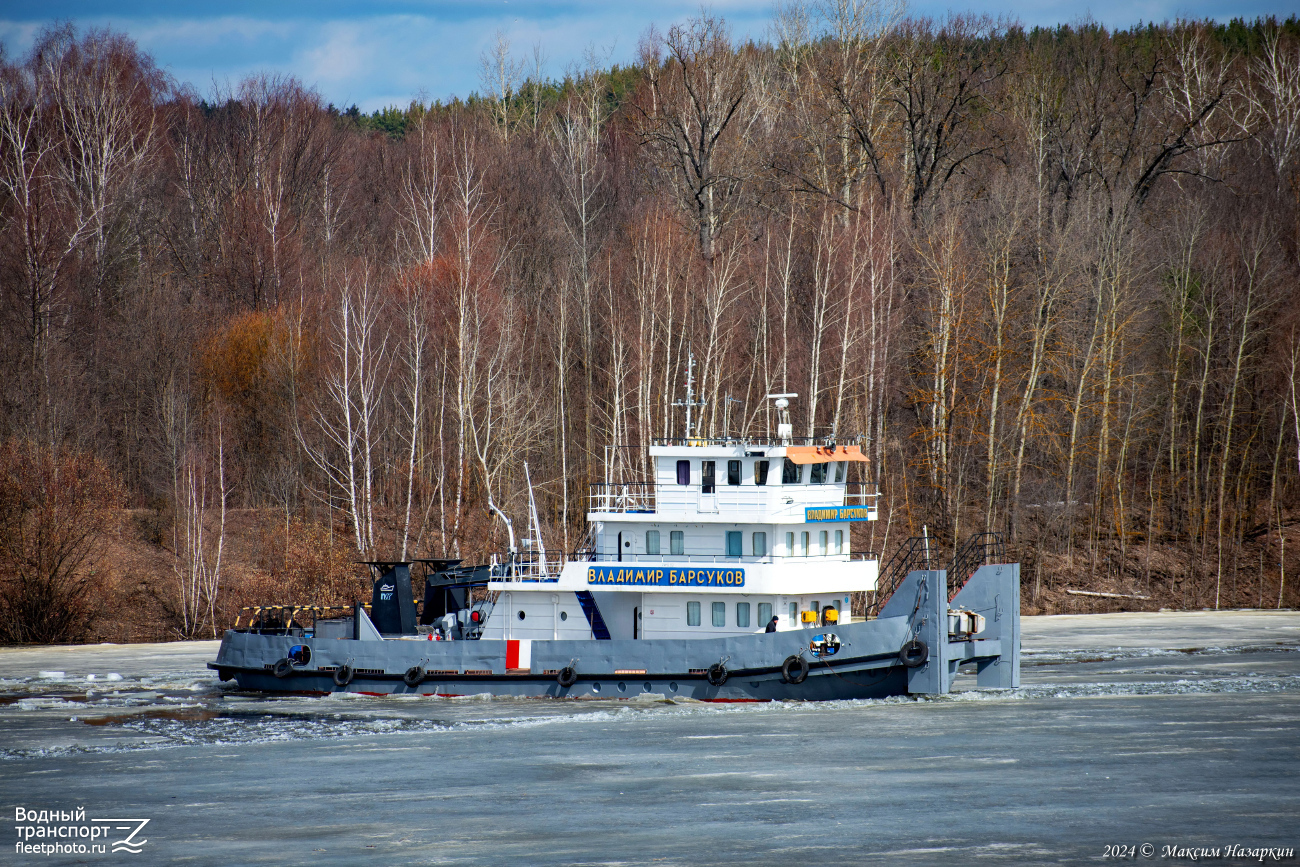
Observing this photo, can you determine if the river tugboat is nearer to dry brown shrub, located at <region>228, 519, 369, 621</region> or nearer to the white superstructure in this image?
the white superstructure

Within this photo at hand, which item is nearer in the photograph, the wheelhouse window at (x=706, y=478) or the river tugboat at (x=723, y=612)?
the river tugboat at (x=723, y=612)

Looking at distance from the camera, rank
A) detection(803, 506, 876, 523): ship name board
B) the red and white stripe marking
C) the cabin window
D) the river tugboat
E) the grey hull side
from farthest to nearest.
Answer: the red and white stripe marking → the cabin window → detection(803, 506, 876, 523): ship name board → the river tugboat → the grey hull side

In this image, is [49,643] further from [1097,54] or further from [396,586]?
[1097,54]

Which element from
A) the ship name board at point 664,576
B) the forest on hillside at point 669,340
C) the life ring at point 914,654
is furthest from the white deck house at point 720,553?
the forest on hillside at point 669,340

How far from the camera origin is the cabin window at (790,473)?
85.6ft

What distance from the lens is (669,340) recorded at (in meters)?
42.3

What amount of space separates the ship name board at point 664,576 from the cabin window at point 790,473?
2181 millimetres

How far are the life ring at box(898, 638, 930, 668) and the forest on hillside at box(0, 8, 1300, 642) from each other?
14.0m

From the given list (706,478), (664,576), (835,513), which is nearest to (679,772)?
(664,576)

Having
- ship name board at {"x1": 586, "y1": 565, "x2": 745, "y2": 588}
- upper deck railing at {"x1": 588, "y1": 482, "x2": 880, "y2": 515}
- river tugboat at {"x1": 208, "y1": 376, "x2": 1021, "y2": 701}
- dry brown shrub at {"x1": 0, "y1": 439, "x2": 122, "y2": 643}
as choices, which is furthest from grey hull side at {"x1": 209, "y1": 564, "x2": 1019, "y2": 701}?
dry brown shrub at {"x1": 0, "y1": 439, "x2": 122, "y2": 643}

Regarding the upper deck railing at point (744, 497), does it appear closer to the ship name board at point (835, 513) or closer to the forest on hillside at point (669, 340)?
the ship name board at point (835, 513)

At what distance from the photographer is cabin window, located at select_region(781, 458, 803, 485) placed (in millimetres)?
26078

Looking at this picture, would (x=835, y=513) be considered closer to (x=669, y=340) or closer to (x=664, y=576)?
(x=664, y=576)

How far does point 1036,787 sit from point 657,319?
29.3 metres
